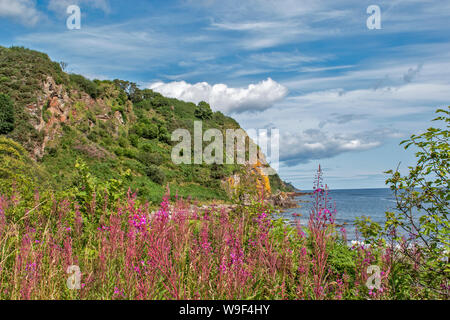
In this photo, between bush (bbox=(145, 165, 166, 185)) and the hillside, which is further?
bush (bbox=(145, 165, 166, 185))

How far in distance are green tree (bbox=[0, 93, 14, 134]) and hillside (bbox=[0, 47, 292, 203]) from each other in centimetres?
25

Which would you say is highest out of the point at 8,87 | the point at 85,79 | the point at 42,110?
the point at 85,79

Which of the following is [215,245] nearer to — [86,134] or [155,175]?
[155,175]

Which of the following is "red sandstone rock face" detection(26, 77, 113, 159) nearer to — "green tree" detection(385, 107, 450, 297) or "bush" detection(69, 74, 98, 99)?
"bush" detection(69, 74, 98, 99)

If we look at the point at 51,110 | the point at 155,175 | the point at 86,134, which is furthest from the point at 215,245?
the point at 86,134

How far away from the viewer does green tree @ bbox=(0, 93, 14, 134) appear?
25.9m

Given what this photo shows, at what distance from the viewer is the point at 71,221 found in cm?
534

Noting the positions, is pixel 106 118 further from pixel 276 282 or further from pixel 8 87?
pixel 276 282

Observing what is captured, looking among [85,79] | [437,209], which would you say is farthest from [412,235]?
[85,79]

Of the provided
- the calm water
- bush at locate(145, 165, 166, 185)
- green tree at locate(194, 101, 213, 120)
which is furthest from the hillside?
green tree at locate(194, 101, 213, 120)

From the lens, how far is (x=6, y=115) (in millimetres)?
26297

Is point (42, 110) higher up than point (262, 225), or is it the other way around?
point (42, 110)
